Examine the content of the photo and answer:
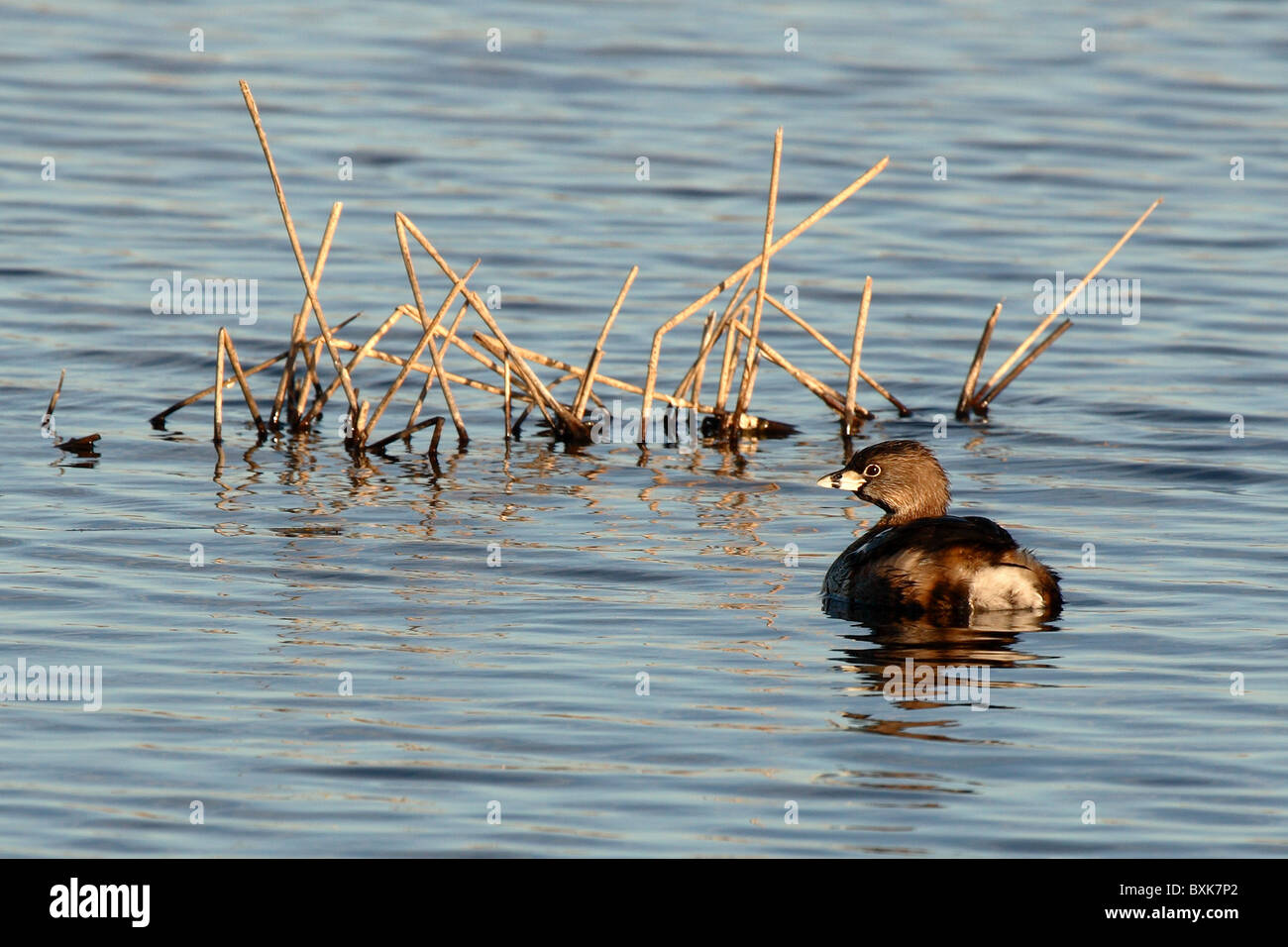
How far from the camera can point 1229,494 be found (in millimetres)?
12328

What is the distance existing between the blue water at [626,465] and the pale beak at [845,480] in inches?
16.1

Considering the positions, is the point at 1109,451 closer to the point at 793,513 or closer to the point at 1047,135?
the point at 793,513

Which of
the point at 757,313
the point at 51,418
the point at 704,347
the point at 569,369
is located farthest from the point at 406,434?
the point at 51,418

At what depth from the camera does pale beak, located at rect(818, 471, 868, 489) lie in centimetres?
1105

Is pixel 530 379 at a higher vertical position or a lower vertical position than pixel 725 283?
lower

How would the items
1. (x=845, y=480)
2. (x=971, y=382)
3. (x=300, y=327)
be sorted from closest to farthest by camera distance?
(x=845, y=480) → (x=300, y=327) → (x=971, y=382)

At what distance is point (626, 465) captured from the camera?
13.1m

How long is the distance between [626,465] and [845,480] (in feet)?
7.56

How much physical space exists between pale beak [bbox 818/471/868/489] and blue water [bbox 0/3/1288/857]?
1.34 feet

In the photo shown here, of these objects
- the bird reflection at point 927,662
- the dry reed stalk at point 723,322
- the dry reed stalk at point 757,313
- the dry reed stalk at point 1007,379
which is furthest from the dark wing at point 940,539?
the dry reed stalk at point 1007,379

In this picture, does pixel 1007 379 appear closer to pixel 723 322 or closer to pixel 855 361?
pixel 855 361

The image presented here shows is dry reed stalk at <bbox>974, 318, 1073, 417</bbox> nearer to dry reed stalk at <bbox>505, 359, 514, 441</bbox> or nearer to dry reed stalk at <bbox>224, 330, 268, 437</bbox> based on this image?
dry reed stalk at <bbox>505, 359, 514, 441</bbox>

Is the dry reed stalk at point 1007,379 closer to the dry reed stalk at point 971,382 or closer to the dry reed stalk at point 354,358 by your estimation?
the dry reed stalk at point 971,382
